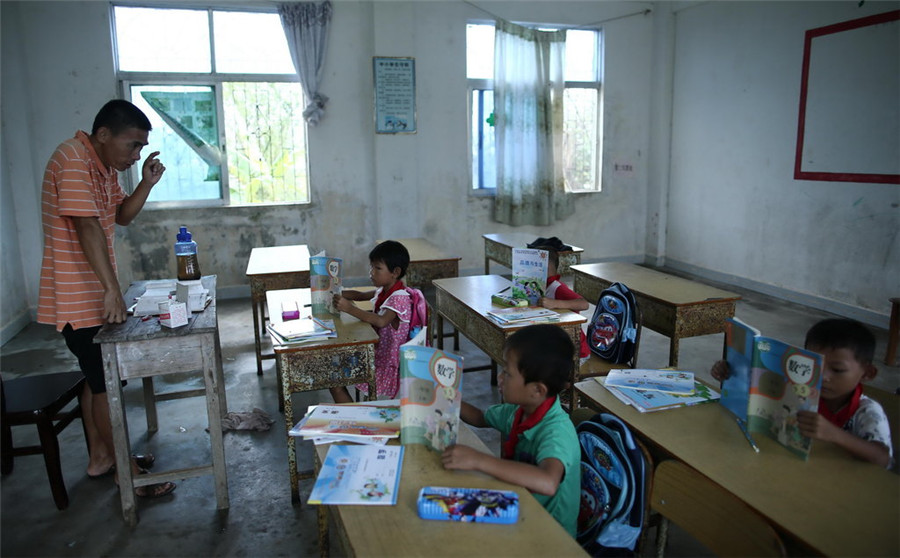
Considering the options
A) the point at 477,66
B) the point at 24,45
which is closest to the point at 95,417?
the point at 24,45

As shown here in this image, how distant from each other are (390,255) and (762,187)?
474 cm

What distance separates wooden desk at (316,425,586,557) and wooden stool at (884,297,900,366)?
385 centimetres

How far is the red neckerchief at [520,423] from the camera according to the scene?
154 centimetres

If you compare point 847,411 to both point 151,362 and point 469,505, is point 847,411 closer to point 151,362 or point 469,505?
point 469,505

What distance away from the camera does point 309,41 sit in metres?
5.87

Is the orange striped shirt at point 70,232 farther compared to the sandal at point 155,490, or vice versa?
the sandal at point 155,490

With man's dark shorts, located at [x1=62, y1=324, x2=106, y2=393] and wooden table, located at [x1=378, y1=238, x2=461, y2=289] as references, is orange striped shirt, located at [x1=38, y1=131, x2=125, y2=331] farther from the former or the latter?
wooden table, located at [x1=378, y1=238, x2=461, y2=289]

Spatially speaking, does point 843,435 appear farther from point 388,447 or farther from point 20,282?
point 20,282

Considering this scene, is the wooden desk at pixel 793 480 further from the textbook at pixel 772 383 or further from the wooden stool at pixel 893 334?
the wooden stool at pixel 893 334

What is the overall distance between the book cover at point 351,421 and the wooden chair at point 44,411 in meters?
1.36

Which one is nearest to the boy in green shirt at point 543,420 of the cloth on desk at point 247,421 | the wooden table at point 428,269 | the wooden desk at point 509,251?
the cloth on desk at point 247,421

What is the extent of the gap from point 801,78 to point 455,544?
5747 millimetres

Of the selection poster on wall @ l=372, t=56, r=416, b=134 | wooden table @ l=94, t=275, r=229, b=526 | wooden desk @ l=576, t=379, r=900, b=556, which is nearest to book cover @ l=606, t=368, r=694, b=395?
wooden desk @ l=576, t=379, r=900, b=556

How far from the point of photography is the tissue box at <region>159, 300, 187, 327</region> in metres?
2.17
